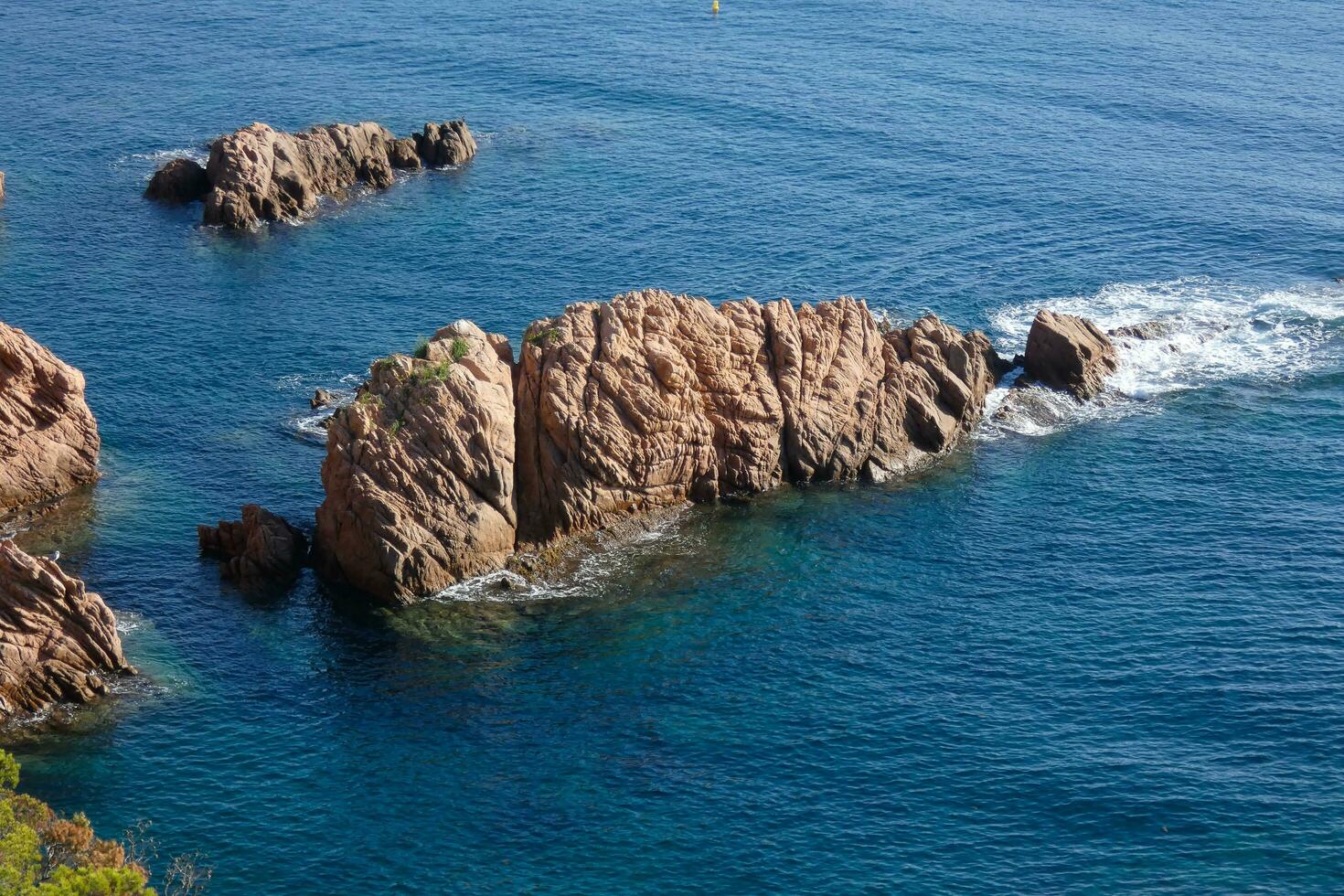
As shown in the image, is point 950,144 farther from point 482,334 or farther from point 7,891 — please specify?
point 7,891

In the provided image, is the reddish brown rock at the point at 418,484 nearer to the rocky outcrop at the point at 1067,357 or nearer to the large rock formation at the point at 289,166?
the rocky outcrop at the point at 1067,357

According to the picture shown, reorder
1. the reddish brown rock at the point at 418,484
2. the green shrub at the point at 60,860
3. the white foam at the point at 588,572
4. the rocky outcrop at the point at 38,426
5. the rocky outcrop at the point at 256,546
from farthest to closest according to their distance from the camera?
the rocky outcrop at the point at 38,426 < the rocky outcrop at the point at 256,546 < the white foam at the point at 588,572 < the reddish brown rock at the point at 418,484 < the green shrub at the point at 60,860

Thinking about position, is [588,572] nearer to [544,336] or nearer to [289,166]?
[544,336]

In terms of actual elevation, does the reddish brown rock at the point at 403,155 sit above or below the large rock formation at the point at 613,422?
above

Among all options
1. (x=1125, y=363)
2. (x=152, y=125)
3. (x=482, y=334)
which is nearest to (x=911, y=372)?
(x=1125, y=363)

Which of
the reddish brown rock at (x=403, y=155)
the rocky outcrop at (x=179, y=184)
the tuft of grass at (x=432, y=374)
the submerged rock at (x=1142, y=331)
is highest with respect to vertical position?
the reddish brown rock at (x=403, y=155)

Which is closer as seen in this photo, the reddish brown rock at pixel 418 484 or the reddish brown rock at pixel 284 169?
the reddish brown rock at pixel 418 484

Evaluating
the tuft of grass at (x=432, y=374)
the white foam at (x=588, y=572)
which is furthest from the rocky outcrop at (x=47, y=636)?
the tuft of grass at (x=432, y=374)
